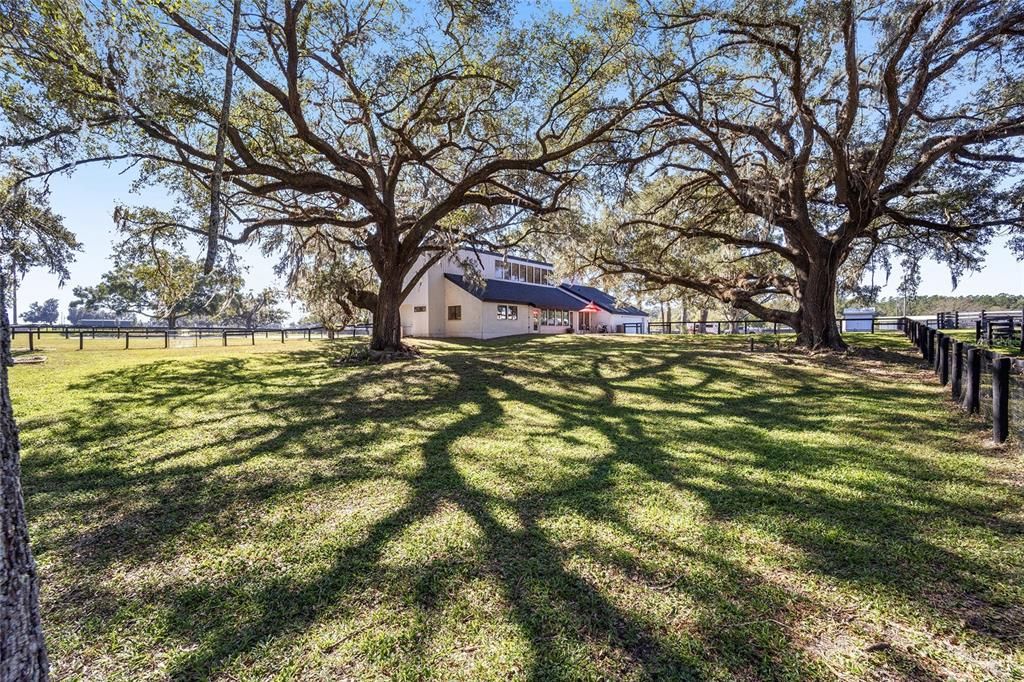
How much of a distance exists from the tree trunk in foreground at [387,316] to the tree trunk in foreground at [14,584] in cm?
1237

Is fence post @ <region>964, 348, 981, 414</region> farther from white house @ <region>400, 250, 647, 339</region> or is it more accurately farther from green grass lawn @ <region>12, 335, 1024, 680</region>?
white house @ <region>400, 250, 647, 339</region>

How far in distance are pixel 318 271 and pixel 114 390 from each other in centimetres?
794

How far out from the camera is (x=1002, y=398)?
193 inches

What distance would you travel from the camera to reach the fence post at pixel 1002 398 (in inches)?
192

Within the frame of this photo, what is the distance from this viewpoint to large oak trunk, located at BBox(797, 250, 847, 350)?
1352 cm

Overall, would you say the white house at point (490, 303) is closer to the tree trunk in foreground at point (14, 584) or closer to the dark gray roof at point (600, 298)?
the dark gray roof at point (600, 298)

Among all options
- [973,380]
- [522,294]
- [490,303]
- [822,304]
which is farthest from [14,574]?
[522,294]

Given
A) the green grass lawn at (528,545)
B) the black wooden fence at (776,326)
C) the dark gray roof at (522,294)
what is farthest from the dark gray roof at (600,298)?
the green grass lawn at (528,545)

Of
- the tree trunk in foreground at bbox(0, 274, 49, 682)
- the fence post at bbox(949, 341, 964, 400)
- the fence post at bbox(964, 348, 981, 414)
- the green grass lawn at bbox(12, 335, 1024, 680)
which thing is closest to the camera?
the tree trunk in foreground at bbox(0, 274, 49, 682)

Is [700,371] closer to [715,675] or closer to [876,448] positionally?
[876,448]

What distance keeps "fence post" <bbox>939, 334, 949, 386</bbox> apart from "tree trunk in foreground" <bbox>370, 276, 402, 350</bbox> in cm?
1296

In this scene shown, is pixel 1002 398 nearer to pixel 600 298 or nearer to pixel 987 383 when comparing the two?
pixel 987 383

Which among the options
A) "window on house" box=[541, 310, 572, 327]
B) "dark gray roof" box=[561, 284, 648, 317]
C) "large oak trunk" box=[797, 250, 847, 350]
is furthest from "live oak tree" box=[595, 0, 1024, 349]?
"dark gray roof" box=[561, 284, 648, 317]

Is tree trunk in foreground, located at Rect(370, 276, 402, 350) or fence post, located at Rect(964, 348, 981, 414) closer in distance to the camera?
fence post, located at Rect(964, 348, 981, 414)
